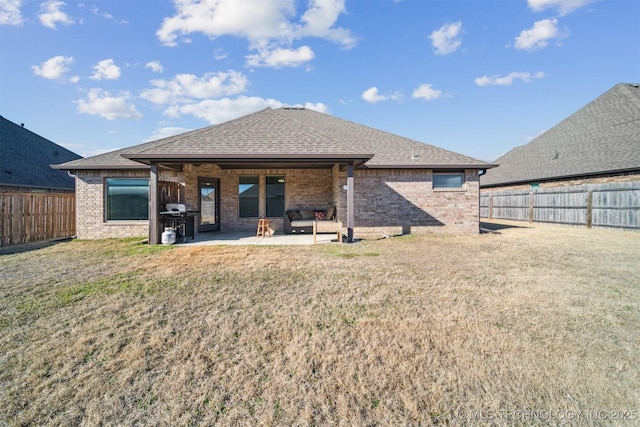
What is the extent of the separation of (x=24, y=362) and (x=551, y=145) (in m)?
24.1

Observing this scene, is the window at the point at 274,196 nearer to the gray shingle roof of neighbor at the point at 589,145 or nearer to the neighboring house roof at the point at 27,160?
the neighboring house roof at the point at 27,160

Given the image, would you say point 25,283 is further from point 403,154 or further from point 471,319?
point 403,154

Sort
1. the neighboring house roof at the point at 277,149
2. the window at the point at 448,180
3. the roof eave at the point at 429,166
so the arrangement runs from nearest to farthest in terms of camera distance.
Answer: the neighboring house roof at the point at 277,149 → the roof eave at the point at 429,166 → the window at the point at 448,180

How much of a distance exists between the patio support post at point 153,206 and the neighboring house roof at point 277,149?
1.33 feet

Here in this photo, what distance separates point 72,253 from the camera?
784cm

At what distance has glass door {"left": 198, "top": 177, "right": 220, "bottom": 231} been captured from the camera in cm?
1202

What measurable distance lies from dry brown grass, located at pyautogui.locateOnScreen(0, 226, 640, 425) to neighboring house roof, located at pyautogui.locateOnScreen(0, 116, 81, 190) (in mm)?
11724

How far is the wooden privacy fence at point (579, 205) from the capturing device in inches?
478

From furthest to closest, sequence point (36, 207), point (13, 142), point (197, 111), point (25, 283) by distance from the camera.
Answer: point (197, 111), point (13, 142), point (36, 207), point (25, 283)

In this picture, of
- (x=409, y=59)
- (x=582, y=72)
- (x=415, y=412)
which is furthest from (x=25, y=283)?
(x=582, y=72)

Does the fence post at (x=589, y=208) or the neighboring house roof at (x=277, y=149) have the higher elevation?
the neighboring house roof at (x=277, y=149)

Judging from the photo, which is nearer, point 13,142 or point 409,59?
point 409,59

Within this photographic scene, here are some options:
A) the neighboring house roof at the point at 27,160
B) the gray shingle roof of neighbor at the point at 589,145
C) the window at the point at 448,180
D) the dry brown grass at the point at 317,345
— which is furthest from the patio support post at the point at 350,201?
the neighboring house roof at the point at 27,160

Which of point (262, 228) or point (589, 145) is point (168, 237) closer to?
point (262, 228)
